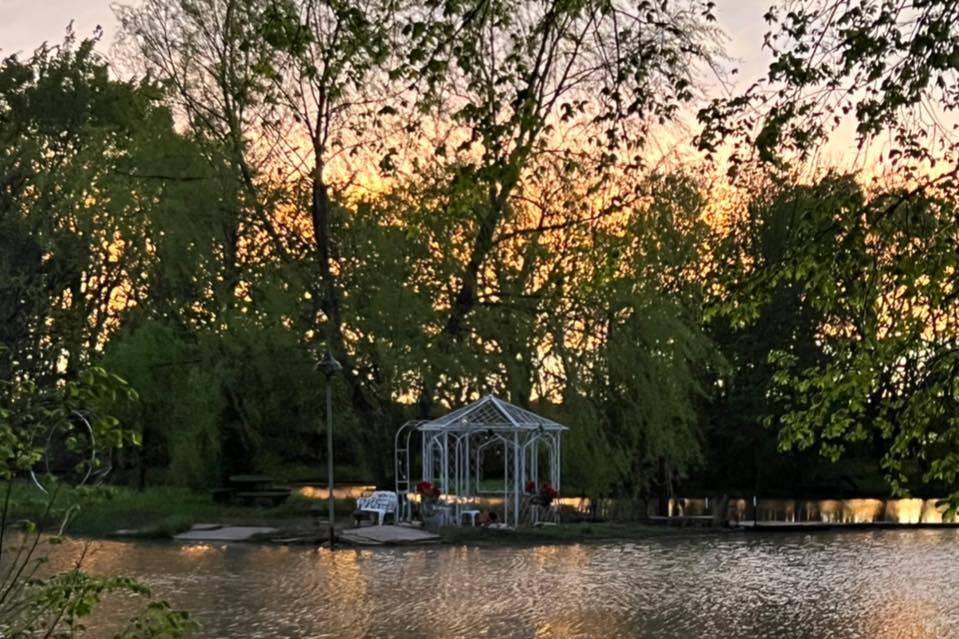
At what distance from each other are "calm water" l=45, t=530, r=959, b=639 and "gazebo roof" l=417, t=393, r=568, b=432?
2859mm

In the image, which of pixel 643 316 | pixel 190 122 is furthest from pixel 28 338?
pixel 643 316

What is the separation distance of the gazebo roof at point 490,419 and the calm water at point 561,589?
2.86 meters

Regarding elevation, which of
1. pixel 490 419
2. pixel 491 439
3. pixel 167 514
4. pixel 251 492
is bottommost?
pixel 167 514

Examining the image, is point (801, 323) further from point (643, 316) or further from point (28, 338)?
point (28, 338)

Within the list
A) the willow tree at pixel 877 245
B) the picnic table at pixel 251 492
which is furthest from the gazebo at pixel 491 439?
the willow tree at pixel 877 245

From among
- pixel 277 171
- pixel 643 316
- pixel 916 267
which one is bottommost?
pixel 916 267

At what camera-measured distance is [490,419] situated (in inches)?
884

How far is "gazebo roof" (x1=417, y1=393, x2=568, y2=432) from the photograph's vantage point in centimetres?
2195

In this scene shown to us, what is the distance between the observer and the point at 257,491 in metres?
28.0

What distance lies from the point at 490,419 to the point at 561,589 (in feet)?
27.7

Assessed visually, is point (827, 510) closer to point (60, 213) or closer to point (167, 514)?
point (167, 514)

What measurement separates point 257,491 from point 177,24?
11.0 metres

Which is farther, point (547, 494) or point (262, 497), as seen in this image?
point (262, 497)

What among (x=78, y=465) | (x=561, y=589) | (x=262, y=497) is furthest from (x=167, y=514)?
(x=78, y=465)
